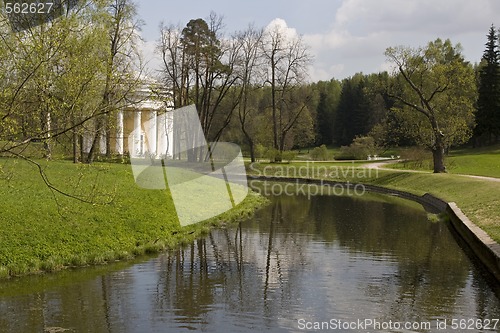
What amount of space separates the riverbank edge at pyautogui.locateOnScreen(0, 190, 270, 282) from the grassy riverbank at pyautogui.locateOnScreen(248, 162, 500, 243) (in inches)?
337

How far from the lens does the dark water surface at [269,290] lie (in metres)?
9.66

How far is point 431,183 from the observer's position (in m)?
33.8

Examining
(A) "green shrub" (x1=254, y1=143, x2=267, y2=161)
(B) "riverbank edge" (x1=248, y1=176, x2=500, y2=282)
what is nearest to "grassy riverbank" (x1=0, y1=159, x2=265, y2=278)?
(B) "riverbank edge" (x1=248, y1=176, x2=500, y2=282)

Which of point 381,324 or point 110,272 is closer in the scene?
point 381,324

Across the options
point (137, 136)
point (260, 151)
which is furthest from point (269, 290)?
point (260, 151)

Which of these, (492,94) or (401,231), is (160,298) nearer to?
(401,231)

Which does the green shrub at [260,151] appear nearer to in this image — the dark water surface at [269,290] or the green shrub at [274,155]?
the green shrub at [274,155]

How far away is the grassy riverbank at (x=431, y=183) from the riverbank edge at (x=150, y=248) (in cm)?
856

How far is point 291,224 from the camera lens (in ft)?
71.9

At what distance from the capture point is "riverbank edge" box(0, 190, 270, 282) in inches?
496

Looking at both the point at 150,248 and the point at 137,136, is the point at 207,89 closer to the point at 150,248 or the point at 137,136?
the point at 137,136

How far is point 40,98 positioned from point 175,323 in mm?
4429

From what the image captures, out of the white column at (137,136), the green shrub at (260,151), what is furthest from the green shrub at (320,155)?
the white column at (137,136)

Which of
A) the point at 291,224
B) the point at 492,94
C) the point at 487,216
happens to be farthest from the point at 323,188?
the point at 492,94
